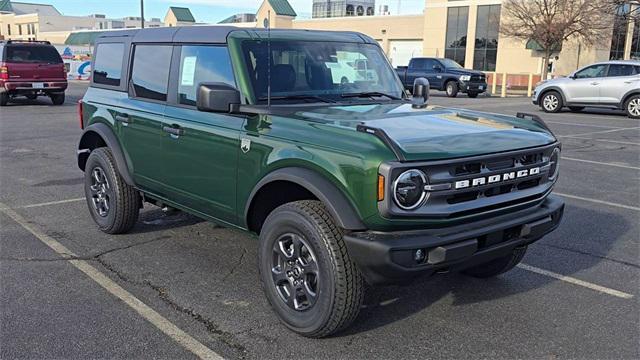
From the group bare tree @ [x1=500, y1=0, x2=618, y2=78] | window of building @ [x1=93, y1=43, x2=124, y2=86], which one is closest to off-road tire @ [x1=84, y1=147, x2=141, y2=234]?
window of building @ [x1=93, y1=43, x2=124, y2=86]

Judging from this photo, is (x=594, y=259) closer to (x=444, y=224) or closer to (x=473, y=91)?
(x=444, y=224)

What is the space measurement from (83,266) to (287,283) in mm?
2003

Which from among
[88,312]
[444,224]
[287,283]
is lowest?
[88,312]

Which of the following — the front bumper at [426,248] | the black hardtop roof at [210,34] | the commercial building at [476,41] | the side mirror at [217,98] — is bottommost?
the front bumper at [426,248]

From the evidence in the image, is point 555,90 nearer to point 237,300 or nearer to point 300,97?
point 300,97

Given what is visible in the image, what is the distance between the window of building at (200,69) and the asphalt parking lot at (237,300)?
143 centimetres

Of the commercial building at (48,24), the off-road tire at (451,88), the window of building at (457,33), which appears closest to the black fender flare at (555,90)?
the off-road tire at (451,88)

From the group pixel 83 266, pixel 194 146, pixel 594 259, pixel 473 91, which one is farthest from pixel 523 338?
pixel 473 91

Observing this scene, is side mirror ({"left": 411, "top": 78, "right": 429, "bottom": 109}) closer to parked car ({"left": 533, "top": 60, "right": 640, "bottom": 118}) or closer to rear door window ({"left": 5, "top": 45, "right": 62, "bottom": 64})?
parked car ({"left": 533, "top": 60, "right": 640, "bottom": 118})

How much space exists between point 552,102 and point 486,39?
1166 inches

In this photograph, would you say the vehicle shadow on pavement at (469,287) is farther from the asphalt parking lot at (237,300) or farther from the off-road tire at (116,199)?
the off-road tire at (116,199)

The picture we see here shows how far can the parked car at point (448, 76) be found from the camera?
91.2 feet

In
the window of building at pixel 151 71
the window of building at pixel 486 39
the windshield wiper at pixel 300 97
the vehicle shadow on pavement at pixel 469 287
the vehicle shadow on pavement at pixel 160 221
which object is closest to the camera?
the vehicle shadow on pavement at pixel 469 287

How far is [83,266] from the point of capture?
189 inches
